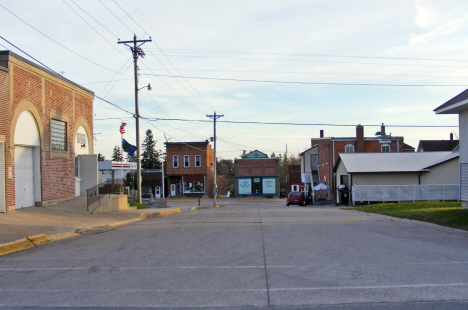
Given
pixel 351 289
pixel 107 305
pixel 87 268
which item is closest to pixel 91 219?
pixel 87 268

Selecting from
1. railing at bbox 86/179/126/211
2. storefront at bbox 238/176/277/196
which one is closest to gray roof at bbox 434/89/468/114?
railing at bbox 86/179/126/211

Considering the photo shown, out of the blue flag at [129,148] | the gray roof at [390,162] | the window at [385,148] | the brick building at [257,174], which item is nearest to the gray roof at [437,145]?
the window at [385,148]

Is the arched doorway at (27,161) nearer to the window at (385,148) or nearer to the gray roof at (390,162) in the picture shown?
the gray roof at (390,162)

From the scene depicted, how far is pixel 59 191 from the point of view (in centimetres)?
2234

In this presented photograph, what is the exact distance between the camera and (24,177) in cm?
1948

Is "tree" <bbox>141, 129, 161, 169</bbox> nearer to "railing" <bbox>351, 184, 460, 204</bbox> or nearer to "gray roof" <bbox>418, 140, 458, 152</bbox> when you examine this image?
"gray roof" <bbox>418, 140, 458, 152</bbox>

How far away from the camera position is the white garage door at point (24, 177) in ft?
62.1

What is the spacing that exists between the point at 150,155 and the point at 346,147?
5574 cm

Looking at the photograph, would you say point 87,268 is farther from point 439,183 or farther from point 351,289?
point 439,183

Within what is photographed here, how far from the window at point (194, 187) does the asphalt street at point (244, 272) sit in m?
55.7

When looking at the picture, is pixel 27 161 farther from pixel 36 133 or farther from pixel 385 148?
pixel 385 148

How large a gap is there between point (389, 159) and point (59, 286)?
129 ft

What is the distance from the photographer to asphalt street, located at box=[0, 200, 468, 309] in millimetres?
6477

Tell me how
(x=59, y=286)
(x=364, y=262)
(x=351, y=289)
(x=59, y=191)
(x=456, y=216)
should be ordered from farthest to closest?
(x=59, y=191)
(x=456, y=216)
(x=364, y=262)
(x=59, y=286)
(x=351, y=289)
